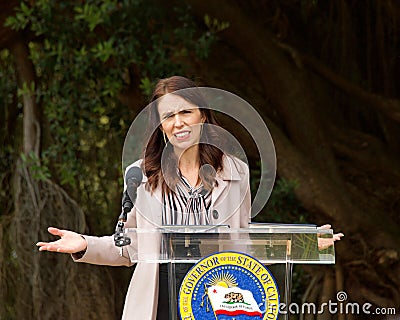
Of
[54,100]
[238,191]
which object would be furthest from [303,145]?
[238,191]

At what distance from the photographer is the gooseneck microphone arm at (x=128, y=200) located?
5.95 feet

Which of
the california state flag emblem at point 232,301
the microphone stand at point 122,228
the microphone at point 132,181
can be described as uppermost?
the microphone at point 132,181

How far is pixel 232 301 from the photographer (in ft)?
5.55

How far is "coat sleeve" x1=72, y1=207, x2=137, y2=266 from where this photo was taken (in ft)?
6.27

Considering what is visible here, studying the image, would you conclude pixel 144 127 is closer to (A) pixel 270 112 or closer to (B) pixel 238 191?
(B) pixel 238 191

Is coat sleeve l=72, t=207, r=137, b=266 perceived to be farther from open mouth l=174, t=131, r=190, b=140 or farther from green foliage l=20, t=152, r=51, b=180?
green foliage l=20, t=152, r=51, b=180

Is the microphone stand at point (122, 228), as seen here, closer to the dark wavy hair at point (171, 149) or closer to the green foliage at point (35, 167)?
the dark wavy hair at point (171, 149)

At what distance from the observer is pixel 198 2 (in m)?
3.97

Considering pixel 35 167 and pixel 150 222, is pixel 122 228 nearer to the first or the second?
pixel 150 222

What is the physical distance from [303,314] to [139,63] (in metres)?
1.37

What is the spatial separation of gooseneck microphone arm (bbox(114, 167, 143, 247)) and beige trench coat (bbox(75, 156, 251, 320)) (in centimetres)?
4

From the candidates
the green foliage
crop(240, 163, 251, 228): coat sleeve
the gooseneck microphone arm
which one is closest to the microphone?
the gooseneck microphone arm

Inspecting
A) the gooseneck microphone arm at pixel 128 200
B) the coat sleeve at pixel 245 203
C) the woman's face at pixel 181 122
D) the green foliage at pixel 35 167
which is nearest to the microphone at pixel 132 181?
the gooseneck microphone arm at pixel 128 200

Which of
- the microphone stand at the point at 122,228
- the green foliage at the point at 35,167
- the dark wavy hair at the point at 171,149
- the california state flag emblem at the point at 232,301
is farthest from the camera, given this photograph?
the green foliage at the point at 35,167
